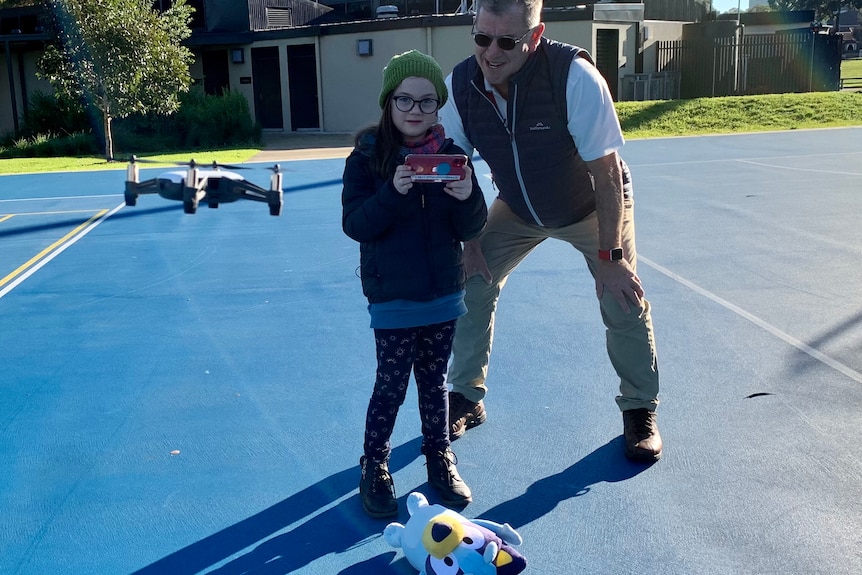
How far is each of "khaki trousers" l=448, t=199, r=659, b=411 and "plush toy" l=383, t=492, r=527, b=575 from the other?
1342 mm

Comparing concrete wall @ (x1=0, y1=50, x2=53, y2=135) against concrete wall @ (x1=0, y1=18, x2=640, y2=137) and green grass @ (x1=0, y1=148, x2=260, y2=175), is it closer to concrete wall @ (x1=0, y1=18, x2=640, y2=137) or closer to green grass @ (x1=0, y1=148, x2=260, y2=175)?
concrete wall @ (x1=0, y1=18, x2=640, y2=137)

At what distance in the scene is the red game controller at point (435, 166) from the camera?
309cm

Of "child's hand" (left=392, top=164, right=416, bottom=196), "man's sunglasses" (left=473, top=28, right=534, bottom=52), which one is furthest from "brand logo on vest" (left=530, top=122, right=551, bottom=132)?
"child's hand" (left=392, top=164, right=416, bottom=196)

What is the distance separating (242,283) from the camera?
744 cm

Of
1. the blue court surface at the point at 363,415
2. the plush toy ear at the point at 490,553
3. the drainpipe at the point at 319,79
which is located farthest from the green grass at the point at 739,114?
the plush toy ear at the point at 490,553

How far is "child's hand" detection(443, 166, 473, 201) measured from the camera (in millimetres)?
3195

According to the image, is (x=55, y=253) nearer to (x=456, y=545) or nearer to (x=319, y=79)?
(x=456, y=545)

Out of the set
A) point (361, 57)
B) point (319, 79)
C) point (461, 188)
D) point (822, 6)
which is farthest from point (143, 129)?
point (822, 6)

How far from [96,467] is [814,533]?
315 cm

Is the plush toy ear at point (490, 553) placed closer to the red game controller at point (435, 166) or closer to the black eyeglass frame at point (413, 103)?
the red game controller at point (435, 166)

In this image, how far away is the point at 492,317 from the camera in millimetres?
4453

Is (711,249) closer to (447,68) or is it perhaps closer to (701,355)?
(701,355)

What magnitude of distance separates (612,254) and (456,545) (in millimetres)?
1634

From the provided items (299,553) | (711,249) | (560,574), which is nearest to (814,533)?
(560,574)
